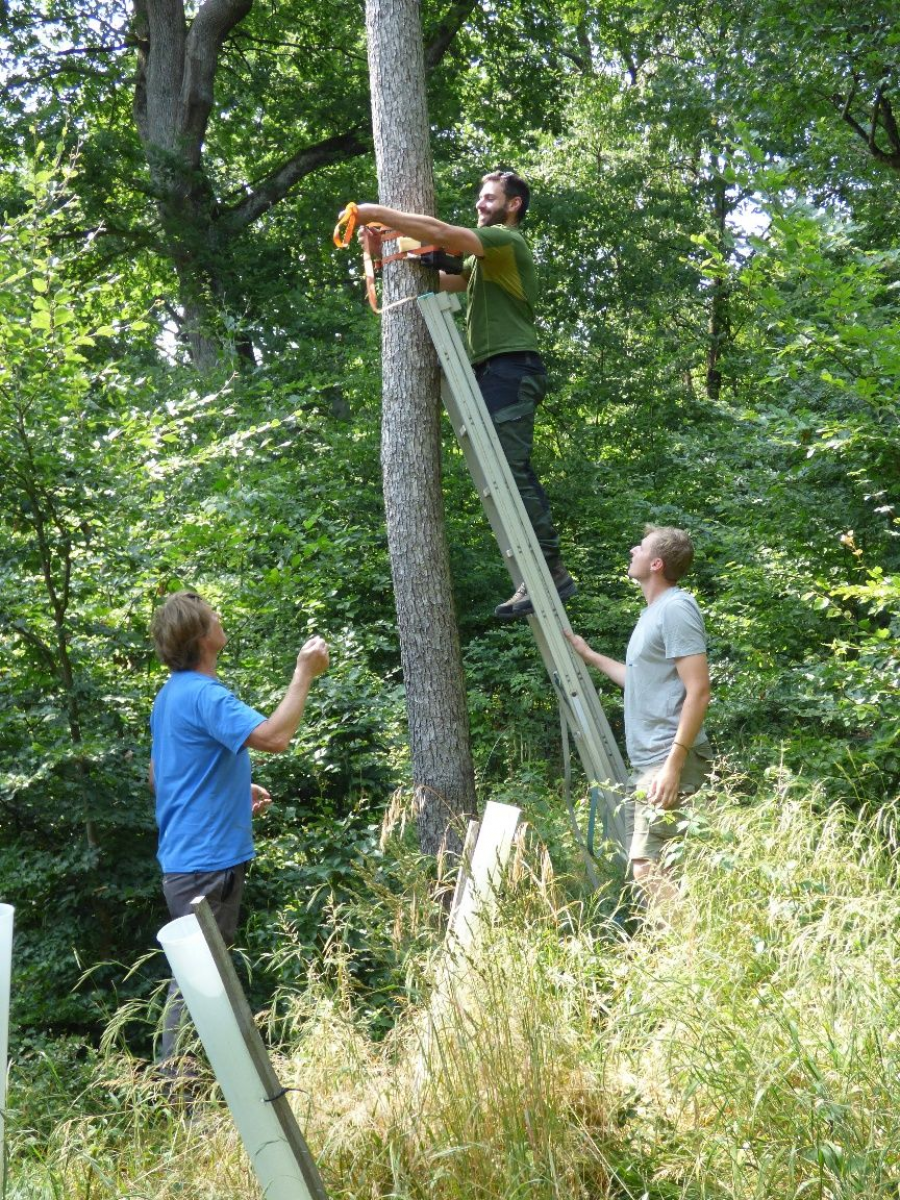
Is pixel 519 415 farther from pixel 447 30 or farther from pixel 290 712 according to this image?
pixel 447 30

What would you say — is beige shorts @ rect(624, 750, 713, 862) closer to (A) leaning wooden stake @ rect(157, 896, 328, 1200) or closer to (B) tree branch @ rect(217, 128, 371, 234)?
(A) leaning wooden stake @ rect(157, 896, 328, 1200)

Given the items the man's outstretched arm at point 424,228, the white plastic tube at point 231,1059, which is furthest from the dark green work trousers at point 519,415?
the white plastic tube at point 231,1059

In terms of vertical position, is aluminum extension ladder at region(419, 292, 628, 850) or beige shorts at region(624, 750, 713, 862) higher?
aluminum extension ladder at region(419, 292, 628, 850)

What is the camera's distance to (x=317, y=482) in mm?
10445

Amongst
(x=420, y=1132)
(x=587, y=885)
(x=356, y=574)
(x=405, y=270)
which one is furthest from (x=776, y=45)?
(x=420, y=1132)

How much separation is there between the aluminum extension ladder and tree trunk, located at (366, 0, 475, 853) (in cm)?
20

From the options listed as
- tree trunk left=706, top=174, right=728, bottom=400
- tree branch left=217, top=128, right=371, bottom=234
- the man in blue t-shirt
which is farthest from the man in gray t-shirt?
tree trunk left=706, top=174, right=728, bottom=400

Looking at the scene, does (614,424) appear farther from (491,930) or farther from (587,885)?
(491,930)

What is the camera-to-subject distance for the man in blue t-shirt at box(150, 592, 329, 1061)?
373 centimetres

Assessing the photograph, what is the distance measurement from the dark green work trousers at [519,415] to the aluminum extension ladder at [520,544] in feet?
0.78

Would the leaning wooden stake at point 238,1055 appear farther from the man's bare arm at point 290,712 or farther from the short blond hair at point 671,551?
the short blond hair at point 671,551

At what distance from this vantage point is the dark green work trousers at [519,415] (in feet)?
17.2

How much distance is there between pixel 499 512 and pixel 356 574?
458cm

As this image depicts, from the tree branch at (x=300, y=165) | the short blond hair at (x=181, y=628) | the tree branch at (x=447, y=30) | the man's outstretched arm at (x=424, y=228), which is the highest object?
the tree branch at (x=447, y=30)
